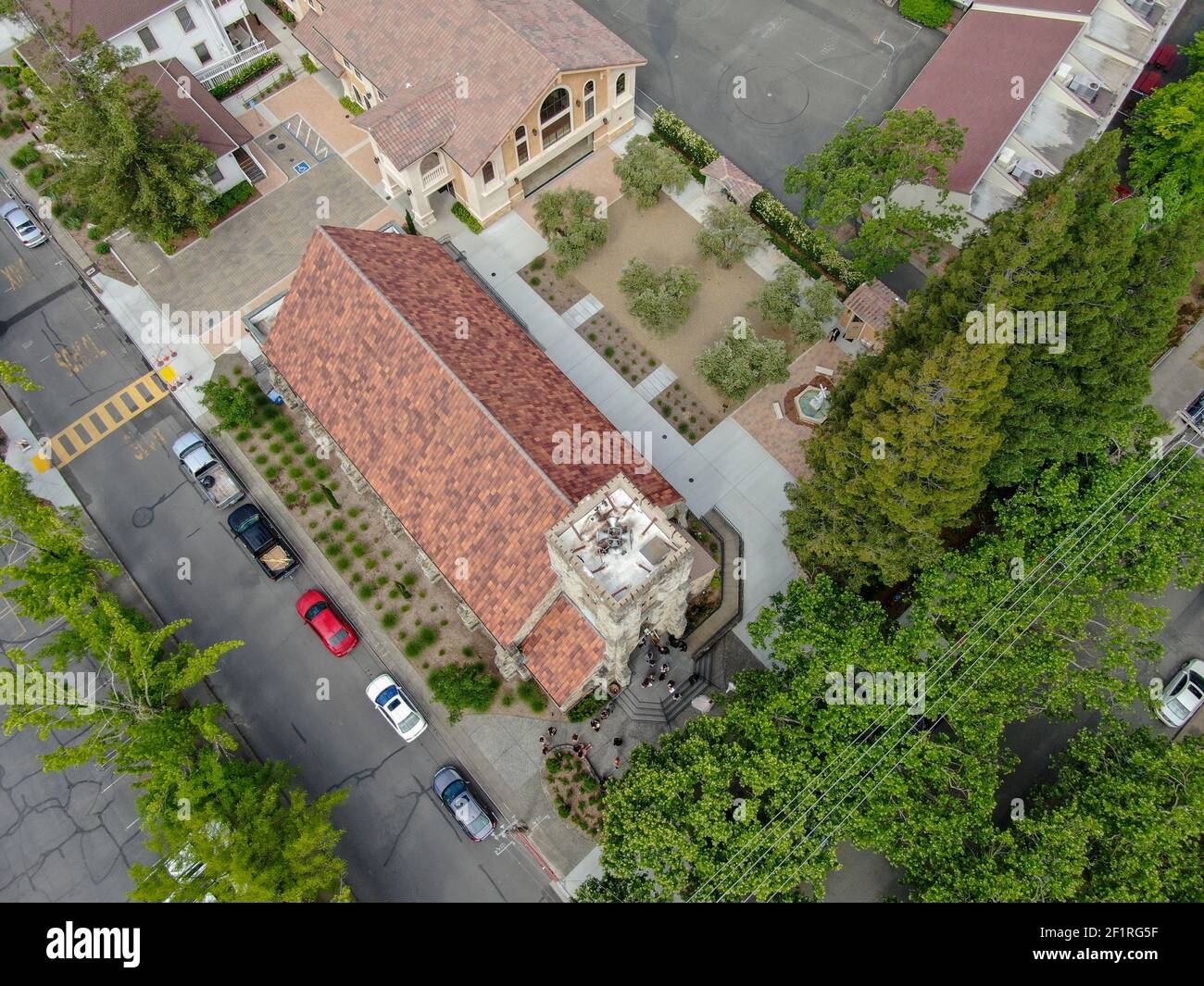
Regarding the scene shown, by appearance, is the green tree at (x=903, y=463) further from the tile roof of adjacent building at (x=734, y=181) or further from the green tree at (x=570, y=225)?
the green tree at (x=570, y=225)

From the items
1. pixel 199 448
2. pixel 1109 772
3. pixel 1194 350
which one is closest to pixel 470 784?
pixel 199 448

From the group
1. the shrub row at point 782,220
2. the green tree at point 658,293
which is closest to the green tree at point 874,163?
the shrub row at point 782,220

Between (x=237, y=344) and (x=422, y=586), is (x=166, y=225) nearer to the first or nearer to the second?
(x=237, y=344)

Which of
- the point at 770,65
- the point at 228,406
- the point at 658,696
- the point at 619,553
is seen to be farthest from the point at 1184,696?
the point at 228,406

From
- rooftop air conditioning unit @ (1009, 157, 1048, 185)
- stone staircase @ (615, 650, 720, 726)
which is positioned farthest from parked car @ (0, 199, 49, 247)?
rooftop air conditioning unit @ (1009, 157, 1048, 185)

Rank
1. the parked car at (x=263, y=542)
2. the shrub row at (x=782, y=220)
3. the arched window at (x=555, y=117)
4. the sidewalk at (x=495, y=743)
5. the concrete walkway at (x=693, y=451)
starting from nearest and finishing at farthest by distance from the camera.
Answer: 1. the sidewalk at (x=495, y=743)
2. the concrete walkway at (x=693, y=451)
3. the parked car at (x=263, y=542)
4. the arched window at (x=555, y=117)
5. the shrub row at (x=782, y=220)

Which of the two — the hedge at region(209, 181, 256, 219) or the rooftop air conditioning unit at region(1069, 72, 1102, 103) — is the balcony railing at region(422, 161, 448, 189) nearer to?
the hedge at region(209, 181, 256, 219)

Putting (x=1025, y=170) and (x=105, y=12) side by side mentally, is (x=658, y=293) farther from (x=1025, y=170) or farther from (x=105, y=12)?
(x=105, y=12)
